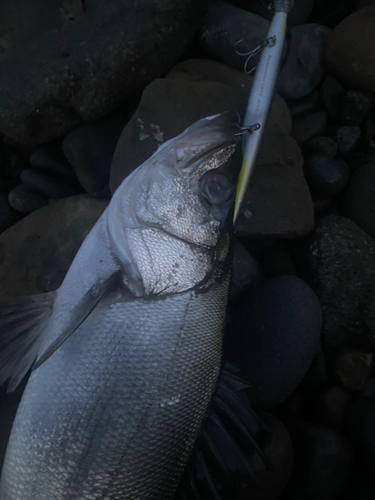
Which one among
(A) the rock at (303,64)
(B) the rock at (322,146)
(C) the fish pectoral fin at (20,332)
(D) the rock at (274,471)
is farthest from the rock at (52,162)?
(D) the rock at (274,471)

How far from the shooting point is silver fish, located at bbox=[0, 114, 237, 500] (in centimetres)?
128

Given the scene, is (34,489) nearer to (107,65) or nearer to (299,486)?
(299,486)

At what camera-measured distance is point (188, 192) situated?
4.69 feet

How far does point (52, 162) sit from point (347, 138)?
2.36 meters

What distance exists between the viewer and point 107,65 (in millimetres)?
2078

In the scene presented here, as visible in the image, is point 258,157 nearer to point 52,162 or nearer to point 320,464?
point 52,162

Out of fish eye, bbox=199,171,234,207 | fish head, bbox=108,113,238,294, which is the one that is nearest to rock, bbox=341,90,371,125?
fish head, bbox=108,113,238,294

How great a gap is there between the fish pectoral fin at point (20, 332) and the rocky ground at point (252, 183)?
0.54 m

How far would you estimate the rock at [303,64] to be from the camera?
2.54 m

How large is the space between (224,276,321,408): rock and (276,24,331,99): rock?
61.3 inches

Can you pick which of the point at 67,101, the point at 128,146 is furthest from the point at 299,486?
the point at 67,101

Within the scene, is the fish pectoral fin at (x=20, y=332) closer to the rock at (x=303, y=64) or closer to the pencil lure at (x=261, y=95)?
the pencil lure at (x=261, y=95)

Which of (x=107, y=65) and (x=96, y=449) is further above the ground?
(x=107, y=65)

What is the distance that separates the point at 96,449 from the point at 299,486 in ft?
4.87
